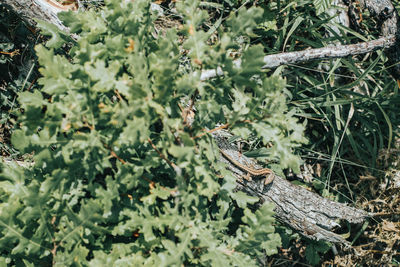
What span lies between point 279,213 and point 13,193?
5.62 ft

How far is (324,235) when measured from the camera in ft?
7.68

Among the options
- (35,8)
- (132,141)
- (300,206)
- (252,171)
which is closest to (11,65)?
(35,8)

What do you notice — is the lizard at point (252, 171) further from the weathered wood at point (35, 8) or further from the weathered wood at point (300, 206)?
the weathered wood at point (35, 8)

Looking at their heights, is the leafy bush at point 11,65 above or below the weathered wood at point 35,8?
below

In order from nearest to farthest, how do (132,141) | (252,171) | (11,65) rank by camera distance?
(132,141)
(252,171)
(11,65)

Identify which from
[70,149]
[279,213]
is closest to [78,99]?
[70,149]

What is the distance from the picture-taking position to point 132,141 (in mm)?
1298

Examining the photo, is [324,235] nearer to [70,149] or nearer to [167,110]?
[167,110]

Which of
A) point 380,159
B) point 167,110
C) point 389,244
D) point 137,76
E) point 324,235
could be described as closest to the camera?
point 137,76

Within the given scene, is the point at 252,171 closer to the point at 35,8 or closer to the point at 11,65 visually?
the point at 35,8

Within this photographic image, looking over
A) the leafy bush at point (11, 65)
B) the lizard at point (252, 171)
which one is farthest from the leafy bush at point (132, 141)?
the leafy bush at point (11, 65)

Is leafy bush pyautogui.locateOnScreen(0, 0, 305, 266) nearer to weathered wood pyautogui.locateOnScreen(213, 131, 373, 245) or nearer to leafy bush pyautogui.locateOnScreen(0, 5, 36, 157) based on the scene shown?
weathered wood pyautogui.locateOnScreen(213, 131, 373, 245)

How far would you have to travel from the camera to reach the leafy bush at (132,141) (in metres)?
1.39

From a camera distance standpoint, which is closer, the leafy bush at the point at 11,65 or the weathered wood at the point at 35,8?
the weathered wood at the point at 35,8
